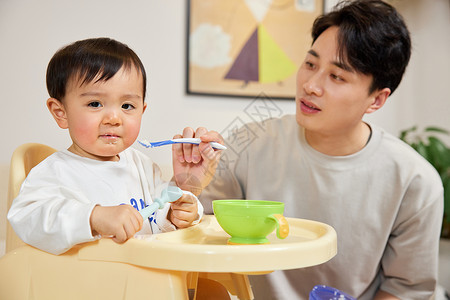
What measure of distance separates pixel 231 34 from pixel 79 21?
65 cm

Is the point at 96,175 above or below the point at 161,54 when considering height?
below

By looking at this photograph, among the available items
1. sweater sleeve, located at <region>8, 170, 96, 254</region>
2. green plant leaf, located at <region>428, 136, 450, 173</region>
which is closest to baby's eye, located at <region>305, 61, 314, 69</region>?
sweater sleeve, located at <region>8, 170, 96, 254</region>

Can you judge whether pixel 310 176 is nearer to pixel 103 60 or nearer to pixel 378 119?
pixel 103 60

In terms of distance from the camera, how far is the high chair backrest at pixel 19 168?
966 mm

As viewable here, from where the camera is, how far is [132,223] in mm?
737

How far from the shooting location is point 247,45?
1.95m

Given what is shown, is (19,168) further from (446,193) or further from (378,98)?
(446,193)

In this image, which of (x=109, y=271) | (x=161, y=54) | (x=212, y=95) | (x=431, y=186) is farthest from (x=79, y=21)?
(x=431, y=186)

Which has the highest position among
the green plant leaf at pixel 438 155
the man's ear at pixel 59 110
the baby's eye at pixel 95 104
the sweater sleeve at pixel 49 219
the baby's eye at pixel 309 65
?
the baby's eye at pixel 309 65

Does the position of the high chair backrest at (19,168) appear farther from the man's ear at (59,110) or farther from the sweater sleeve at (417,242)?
the sweater sleeve at (417,242)

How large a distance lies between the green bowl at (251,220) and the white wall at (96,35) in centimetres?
63

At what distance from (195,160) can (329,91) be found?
47 cm

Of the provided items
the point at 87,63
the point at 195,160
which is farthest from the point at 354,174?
the point at 87,63

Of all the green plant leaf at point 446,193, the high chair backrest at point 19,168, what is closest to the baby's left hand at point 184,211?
the high chair backrest at point 19,168
